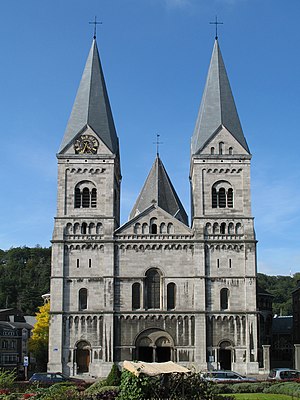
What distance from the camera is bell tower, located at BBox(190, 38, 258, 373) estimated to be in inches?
2235

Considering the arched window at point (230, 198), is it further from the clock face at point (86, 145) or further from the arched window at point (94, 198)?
the clock face at point (86, 145)

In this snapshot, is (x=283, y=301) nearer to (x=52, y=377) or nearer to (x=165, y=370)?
(x=52, y=377)

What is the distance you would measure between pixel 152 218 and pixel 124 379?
34020mm

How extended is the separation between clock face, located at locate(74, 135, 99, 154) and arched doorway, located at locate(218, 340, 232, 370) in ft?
72.3

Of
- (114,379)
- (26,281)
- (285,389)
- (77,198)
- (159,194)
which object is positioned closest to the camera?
(285,389)

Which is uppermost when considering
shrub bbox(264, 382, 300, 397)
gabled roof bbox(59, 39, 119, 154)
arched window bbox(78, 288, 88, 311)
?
gabled roof bbox(59, 39, 119, 154)

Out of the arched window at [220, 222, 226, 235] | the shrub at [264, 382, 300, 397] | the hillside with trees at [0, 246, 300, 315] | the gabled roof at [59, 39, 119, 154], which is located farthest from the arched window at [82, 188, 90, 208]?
the hillside with trees at [0, 246, 300, 315]

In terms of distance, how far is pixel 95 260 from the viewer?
192 ft

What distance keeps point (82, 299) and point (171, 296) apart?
8.25 meters

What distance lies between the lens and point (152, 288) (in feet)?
192

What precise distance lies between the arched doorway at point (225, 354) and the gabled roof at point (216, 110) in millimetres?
18441

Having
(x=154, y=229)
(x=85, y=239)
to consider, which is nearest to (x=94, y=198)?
(x=85, y=239)

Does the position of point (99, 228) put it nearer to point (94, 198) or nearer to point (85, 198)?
point (94, 198)

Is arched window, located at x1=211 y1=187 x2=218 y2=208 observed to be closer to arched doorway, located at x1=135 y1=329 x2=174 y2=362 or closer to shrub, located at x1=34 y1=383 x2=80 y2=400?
arched doorway, located at x1=135 y1=329 x2=174 y2=362
